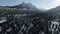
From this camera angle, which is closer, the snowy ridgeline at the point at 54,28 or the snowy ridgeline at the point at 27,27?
the snowy ridgeline at the point at 27,27

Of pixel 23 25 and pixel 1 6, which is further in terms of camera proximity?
pixel 1 6

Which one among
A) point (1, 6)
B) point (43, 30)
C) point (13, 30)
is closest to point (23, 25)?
point (13, 30)

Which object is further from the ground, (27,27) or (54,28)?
(27,27)

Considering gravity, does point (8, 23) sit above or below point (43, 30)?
above

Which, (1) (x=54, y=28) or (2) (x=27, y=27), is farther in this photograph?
(1) (x=54, y=28)

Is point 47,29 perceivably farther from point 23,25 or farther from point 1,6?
point 1,6

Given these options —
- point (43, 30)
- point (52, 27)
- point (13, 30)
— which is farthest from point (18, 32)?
point (52, 27)

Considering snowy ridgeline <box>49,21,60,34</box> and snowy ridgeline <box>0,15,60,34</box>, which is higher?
snowy ridgeline <box>0,15,60,34</box>

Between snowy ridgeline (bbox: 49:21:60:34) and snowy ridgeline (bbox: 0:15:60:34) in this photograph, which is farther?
snowy ridgeline (bbox: 49:21:60:34)

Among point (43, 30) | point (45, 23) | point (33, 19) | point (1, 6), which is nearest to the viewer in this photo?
point (43, 30)

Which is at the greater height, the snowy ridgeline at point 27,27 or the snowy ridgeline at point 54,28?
the snowy ridgeline at point 27,27

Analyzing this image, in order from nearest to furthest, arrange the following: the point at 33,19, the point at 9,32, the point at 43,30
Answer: the point at 9,32 < the point at 43,30 < the point at 33,19
